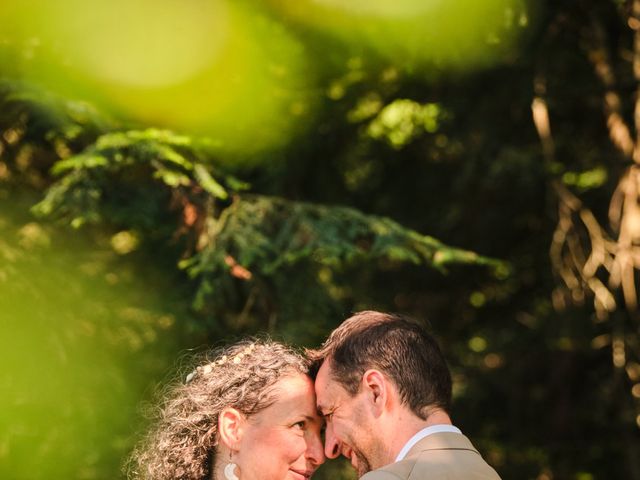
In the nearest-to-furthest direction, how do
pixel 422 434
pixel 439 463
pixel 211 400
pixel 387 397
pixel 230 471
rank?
pixel 439 463 → pixel 422 434 → pixel 387 397 → pixel 230 471 → pixel 211 400

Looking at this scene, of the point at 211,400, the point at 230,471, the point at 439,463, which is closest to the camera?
the point at 439,463

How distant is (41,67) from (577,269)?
4.69m

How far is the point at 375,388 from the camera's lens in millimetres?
3229

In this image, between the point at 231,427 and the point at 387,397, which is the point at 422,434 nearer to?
the point at 387,397

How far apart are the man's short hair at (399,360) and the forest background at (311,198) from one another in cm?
191

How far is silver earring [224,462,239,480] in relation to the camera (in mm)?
3550

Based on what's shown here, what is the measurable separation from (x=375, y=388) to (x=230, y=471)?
757 mm

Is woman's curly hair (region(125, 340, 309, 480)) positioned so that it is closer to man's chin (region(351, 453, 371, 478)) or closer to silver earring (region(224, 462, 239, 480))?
silver earring (region(224, 462, 239, 480))

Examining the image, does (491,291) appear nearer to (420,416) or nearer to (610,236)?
(610,236)

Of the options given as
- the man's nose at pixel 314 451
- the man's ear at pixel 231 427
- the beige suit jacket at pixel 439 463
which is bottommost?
the man's nose at pixel 314 451

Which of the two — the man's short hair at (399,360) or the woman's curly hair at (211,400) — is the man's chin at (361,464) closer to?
the man's short hair at (399,360)

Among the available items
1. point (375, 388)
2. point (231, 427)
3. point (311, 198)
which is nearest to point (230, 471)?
point (231, 427)

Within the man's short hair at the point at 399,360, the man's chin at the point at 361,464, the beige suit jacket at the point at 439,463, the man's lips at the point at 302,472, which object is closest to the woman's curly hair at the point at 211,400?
the man's lips at the point at 302,472

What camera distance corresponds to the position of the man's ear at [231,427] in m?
3.62
